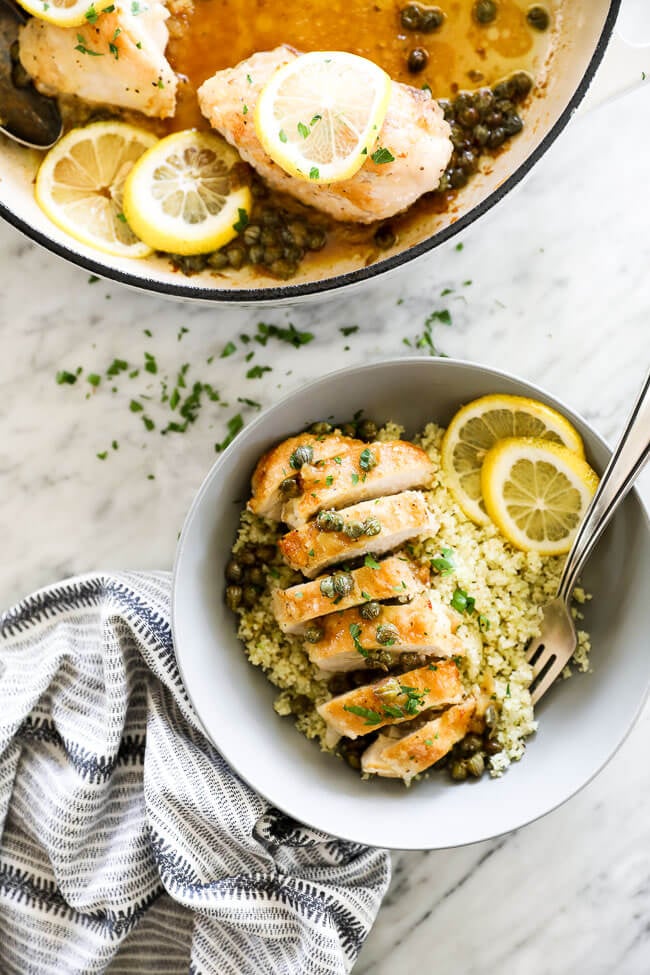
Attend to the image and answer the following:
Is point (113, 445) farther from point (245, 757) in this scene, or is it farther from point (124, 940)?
point (124, 940)

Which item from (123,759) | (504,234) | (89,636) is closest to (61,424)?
(89,636)

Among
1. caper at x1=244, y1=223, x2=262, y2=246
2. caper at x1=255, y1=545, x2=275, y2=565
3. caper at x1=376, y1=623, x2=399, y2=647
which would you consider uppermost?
caper at x1=244, y1=223, x2=262, y2=246

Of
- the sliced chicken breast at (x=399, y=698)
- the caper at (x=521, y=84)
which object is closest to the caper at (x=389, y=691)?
the sliced chicken breast at (x=399, y=698)

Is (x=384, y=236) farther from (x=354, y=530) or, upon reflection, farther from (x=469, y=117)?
(x=354, y=530)

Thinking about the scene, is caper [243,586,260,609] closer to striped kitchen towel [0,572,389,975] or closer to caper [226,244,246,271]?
striped kitchen towel [0,572,389,975]

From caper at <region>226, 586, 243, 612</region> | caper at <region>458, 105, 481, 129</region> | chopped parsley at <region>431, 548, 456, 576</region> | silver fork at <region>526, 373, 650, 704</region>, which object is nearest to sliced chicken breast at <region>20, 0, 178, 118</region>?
caper at <region>458, 105, 481, 129</region>

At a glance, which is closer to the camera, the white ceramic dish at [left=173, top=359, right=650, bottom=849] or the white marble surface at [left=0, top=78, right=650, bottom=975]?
the white ceramic dish at [left=173, top=359, right=650, bottom=849]
